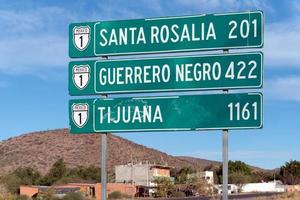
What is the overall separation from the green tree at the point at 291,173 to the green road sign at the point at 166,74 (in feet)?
338

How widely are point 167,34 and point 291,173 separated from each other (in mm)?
111938

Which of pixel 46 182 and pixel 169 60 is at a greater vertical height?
pixel 169 60

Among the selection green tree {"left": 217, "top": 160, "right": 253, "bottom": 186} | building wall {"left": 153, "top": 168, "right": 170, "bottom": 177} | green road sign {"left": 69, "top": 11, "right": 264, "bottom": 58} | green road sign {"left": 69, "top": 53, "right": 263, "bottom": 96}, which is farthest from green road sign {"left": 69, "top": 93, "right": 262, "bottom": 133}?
building wall {"left": 153, "top": 168, "right": 170, "bottom": 177}

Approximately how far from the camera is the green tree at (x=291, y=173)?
113 meters

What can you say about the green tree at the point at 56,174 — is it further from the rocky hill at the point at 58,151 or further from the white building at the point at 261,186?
the white building at the point at 261,186

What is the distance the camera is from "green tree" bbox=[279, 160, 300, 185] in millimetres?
113412

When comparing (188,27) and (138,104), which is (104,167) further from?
(188,27)

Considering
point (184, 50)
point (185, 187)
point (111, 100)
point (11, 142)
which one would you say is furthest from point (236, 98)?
point (11, 142)

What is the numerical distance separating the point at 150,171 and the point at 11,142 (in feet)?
94.6

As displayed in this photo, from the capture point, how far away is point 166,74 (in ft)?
39.1

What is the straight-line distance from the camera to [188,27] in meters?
11.9

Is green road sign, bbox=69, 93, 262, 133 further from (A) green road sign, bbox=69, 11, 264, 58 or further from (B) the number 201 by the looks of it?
(B) the number 201

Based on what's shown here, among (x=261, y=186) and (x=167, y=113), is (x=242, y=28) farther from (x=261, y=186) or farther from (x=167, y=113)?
(x=261, y=186)

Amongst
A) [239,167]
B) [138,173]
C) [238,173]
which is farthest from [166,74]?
[239,167]
